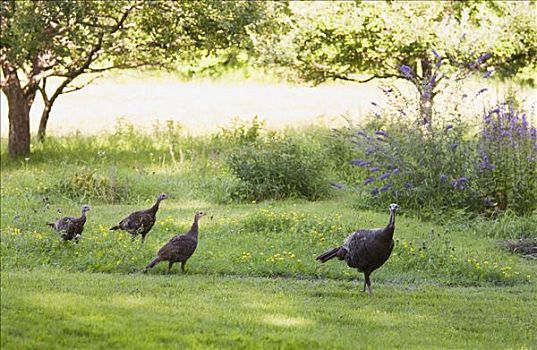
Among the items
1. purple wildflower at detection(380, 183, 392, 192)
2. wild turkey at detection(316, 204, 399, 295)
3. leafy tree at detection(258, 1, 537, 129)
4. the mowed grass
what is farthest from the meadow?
leafy tree at detection(258, 1, 537, 129)

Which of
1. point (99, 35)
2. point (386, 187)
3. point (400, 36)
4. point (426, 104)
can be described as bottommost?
point (386, 187)

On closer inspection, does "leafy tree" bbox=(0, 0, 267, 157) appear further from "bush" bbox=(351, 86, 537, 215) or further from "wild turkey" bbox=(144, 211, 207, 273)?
"wild turkey" bbox=(144, 211, 207, 273)

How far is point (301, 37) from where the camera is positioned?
2358cm

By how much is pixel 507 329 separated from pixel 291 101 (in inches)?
1098

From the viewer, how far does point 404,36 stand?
22594mm

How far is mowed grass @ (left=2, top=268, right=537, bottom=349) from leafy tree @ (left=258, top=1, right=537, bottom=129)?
12.6 metres

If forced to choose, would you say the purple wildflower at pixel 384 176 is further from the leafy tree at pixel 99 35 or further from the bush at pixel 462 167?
the leafy tree at pixel 99 35

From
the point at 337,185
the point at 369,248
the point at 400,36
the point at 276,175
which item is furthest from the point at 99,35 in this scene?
Result: the point at 369,248

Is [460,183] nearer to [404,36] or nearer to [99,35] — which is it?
[404,36]

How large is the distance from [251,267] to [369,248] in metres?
2.28

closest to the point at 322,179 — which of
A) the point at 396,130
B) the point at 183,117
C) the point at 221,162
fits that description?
the point at 396,130

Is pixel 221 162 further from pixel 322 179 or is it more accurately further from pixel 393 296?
pixel 393 296

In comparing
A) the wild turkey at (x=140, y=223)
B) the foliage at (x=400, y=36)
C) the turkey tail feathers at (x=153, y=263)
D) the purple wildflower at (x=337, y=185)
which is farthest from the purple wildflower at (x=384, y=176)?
the foliage at (x=400, y=36)

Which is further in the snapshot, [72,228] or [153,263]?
[72,228]
